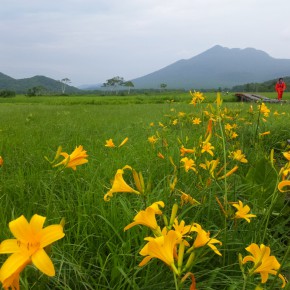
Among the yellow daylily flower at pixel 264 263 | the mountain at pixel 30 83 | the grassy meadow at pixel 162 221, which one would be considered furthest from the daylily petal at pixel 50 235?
the mountain at pixel 30 83

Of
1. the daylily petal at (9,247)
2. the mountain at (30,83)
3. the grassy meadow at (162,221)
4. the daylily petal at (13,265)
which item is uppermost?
the mountain at (30,83)

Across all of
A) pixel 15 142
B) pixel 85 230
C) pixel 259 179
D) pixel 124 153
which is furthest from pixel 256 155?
pixel 15 142

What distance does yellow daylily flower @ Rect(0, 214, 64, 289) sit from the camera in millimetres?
475

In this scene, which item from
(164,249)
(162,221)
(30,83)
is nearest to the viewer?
(164,249)

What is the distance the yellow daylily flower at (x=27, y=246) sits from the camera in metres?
0.48

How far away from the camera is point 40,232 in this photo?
1.69ft

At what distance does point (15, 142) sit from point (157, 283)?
2.43 m

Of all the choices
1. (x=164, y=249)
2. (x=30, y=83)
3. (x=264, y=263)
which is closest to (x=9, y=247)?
(x=164, y=249)

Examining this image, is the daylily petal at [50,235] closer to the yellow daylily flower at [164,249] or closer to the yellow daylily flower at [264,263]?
the yellow daylily flower at [164,249]

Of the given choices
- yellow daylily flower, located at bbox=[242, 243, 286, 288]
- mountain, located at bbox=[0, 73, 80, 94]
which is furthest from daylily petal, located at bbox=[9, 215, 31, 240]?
mountain, located at bbox=[0, 73, 80, 94]

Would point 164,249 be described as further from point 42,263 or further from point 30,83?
point 30,83

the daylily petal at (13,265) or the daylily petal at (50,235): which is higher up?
the daylily petal at (50,235)

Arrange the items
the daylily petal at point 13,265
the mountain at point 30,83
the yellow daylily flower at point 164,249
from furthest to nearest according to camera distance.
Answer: the mountain at point 30,83 → the yellow daylily flower at point 164,249 → the daylily petal at point 13,265

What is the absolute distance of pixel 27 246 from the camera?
20.0 inches
